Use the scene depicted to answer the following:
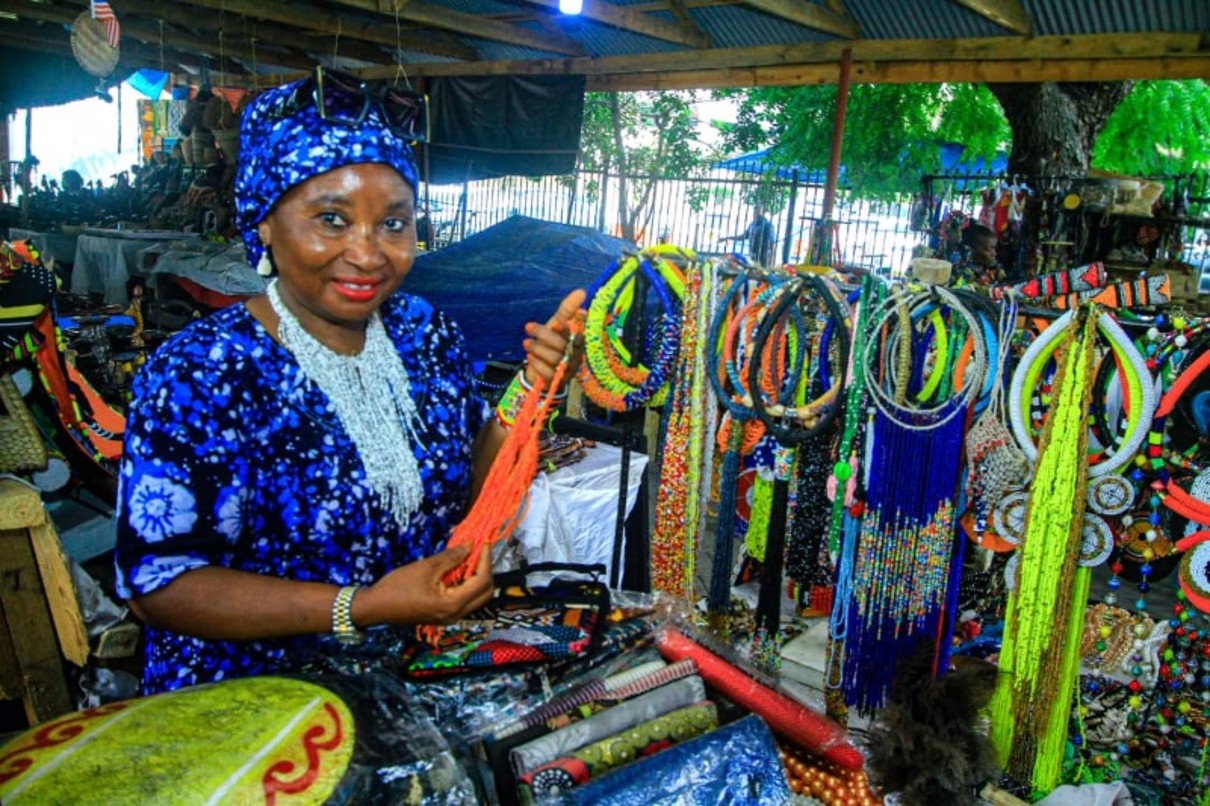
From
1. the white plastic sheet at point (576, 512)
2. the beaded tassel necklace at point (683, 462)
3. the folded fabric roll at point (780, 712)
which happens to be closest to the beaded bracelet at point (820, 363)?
the beaded tassel necklace at point (683, 462)

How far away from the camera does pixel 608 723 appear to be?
3.51 feet

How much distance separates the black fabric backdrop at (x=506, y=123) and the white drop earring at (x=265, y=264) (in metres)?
7.34

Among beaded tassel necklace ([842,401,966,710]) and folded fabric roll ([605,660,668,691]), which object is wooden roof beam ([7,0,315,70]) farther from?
folded fabric roll ([605,660,668,691])

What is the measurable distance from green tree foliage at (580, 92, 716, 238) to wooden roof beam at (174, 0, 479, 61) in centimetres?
726

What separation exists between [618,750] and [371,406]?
737 millimetres

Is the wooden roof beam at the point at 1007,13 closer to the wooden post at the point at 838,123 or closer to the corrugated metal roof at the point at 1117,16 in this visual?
the corrugated metal roof at the point at 1117,16

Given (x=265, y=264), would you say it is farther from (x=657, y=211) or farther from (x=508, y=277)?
(x=657, y=211)

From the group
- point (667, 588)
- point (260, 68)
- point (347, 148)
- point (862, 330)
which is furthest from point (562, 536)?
point (260, 68)

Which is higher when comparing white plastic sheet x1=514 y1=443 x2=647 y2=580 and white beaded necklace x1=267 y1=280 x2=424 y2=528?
white beaded necklace x1=267 y1=280 x2=424 y2=528

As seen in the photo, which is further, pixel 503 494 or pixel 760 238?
pixel 760 238

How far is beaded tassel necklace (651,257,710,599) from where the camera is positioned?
3096 mm

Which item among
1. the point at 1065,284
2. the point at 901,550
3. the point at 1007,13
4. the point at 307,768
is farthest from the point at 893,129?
the point at 307,768

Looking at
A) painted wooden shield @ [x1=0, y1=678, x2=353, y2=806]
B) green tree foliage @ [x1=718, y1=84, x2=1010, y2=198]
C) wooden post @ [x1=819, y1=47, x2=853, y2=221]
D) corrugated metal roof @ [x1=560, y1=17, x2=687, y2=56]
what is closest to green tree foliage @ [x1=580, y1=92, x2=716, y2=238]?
green tree foliage @ [x1=718, y1=84, x2=1010, y2=198]

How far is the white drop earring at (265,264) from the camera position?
4.72 ft
